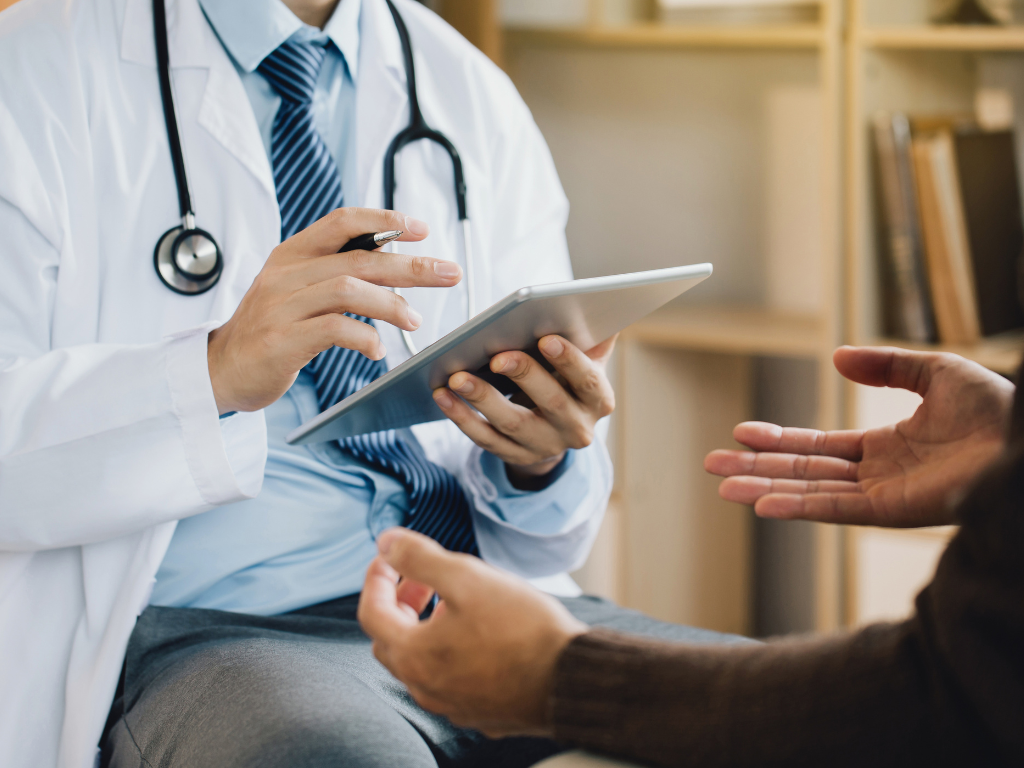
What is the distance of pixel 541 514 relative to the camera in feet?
3.54

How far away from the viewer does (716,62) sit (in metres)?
1.97

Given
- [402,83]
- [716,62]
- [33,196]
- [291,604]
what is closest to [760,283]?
[716,62]

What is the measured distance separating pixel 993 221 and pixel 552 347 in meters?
1.03

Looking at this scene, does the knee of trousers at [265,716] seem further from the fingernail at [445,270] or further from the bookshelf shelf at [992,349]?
the bookshelf shelf at [992,349]

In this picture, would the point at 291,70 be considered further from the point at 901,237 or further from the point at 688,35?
the point at 901,237

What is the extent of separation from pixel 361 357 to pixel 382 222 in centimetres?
27

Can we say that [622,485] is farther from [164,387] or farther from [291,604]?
[164,387]

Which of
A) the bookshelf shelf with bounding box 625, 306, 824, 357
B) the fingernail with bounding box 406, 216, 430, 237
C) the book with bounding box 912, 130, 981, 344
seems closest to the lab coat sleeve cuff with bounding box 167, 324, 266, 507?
the fingernail with bounding box 406, 216, 430, 237

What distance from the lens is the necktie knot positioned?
1.02 meters

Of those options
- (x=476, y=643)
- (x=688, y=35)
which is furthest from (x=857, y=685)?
(x=688, y=35)

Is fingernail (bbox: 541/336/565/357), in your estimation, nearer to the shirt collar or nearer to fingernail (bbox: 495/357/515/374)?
fingernail (bbox: 495/357/515/374)

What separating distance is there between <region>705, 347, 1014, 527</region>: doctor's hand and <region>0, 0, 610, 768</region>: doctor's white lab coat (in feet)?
1.06

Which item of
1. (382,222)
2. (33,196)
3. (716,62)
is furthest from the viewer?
(716,62)

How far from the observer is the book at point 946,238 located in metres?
1.44
